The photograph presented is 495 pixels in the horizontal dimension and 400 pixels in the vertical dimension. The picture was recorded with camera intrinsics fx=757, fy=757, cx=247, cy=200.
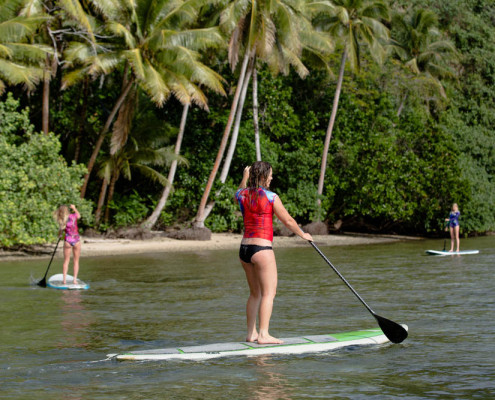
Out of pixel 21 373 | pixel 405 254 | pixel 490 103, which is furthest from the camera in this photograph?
pixel 490 103

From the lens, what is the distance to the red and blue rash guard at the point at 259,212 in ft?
25.9

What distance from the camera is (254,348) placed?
26.3 ft

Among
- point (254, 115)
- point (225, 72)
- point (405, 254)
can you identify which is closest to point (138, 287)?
point (405, 254)

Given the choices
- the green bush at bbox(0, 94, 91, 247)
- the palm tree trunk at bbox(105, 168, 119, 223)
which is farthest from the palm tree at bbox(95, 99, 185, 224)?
the green bush at bbox(0, 94, 91, 247)

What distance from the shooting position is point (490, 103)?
45438mm

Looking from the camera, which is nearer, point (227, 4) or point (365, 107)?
point (227, 4)

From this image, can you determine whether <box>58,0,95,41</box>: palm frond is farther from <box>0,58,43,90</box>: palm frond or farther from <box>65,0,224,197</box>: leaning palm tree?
<box>0,58,43,90</box>: palm frond

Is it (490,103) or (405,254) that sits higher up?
(490,103)

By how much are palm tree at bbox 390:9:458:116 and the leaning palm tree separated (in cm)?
1847

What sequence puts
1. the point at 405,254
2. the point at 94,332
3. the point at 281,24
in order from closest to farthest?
the point at 94,332
the point at 405,254
the point at 281,24

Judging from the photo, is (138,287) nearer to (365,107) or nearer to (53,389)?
(53,389)

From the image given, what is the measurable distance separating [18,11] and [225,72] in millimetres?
11128

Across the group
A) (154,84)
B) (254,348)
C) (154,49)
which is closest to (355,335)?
(254,348)

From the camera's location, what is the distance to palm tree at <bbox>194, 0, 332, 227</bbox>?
27312 millimetres
